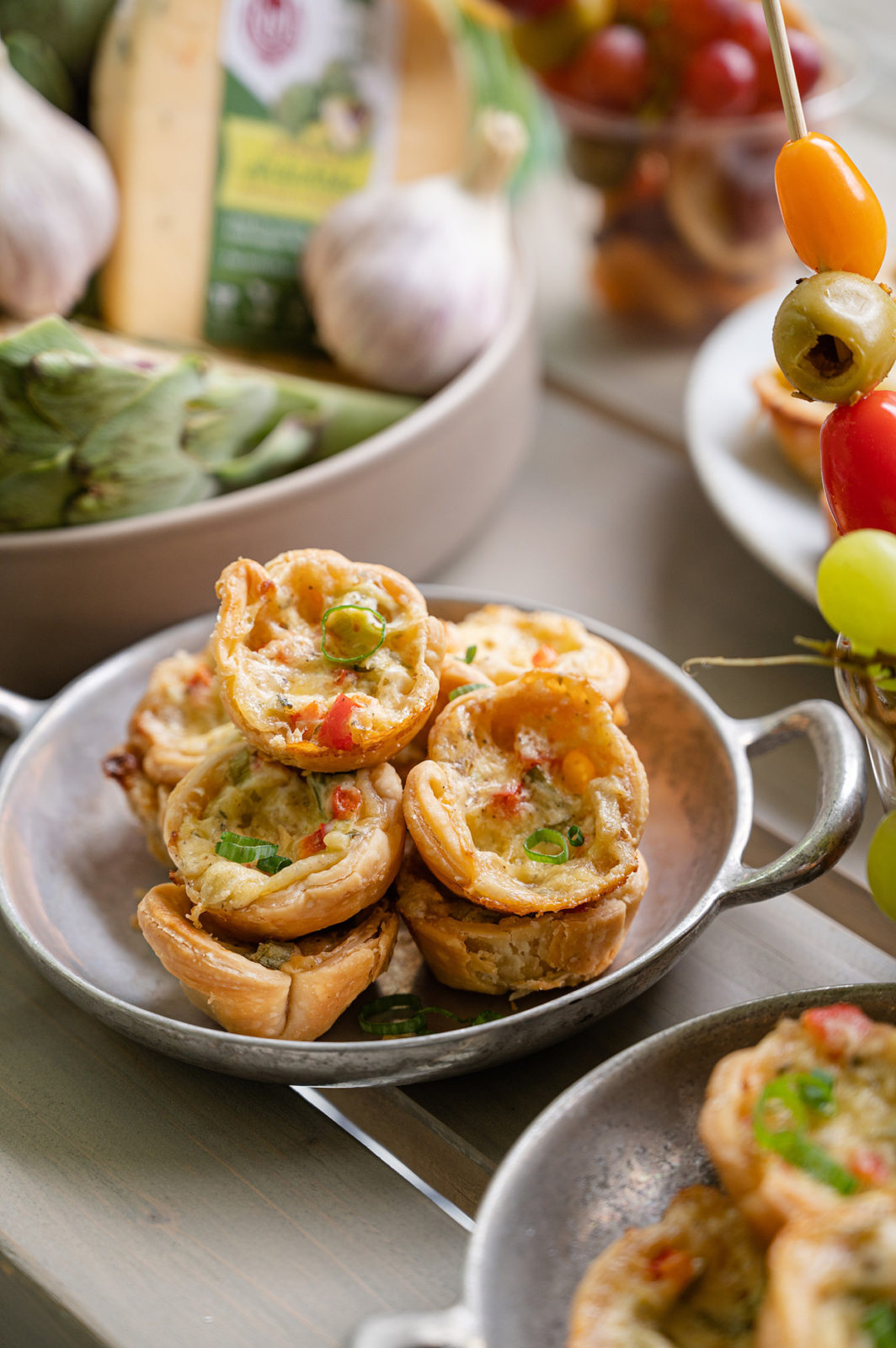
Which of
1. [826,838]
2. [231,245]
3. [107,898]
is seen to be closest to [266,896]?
[107,898]

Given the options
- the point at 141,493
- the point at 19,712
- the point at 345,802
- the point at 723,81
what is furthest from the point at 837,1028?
the point at 723,81

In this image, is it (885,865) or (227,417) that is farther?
(227,417)

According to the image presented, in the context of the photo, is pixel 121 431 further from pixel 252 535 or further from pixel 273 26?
pixel 273 26

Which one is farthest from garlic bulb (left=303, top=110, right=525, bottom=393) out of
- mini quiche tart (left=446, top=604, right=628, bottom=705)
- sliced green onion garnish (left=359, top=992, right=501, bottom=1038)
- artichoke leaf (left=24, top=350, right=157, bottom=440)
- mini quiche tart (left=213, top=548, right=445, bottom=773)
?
sliced green onion garnish (left=359, top=992, right=501, bottom=1038)

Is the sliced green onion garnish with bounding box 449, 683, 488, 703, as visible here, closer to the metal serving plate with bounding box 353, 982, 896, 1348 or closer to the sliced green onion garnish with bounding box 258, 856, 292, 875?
the sliced green onion garnish with bounding box 258, 856, 292, 875

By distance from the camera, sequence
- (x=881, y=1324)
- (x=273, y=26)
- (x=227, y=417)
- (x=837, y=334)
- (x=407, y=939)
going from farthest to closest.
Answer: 1. (x=273, y=26)
2. (x=227, y=417)
3. (x=407, y=939)
4. (x=837, y=334)
5. (x=881, y=1324)

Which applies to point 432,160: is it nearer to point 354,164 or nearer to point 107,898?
point 354,164
